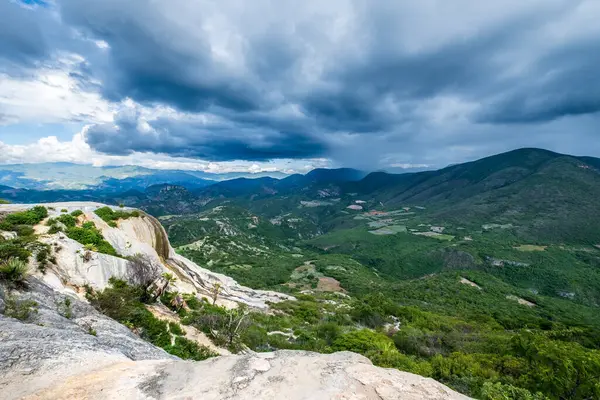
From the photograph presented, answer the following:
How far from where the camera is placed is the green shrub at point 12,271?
17.5m

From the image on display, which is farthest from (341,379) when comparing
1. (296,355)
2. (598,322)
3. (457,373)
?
(598,322)

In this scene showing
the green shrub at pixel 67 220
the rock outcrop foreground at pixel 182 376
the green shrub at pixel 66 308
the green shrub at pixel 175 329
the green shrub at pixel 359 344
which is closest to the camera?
the rock outcrop foreground at pixel 182 376

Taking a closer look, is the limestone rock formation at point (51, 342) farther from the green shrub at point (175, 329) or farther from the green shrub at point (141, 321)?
the green shrub at point (175, 329)

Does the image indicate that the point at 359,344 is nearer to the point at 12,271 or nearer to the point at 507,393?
the point at 507,393

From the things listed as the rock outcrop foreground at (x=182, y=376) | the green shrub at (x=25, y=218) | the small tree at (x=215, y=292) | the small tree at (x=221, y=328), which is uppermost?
the green shrub at (x=25, y=218)

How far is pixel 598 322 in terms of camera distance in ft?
441

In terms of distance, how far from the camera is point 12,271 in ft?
58.5

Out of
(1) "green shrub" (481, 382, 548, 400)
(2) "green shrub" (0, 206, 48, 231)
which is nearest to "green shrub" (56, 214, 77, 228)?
(2) "green shrub" (0, 206, 48, 231)

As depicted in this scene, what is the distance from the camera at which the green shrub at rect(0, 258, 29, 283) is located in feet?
57.6

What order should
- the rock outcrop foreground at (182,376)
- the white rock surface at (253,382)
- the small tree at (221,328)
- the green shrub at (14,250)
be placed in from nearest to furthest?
the white rock surface at (253,382), the rock outcrop foreground at (182,376), the green shrub at (14,250), the small tree at (221,328)

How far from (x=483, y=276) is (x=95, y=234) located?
687 ft

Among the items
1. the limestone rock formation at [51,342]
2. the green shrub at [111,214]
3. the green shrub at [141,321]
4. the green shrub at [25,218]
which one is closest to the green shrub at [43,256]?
the limestone rock formation at [51,342]

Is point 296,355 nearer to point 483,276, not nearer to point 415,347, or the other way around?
point 415,347

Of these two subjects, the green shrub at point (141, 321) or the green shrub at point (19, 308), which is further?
the green shrub at point (141, 321)
